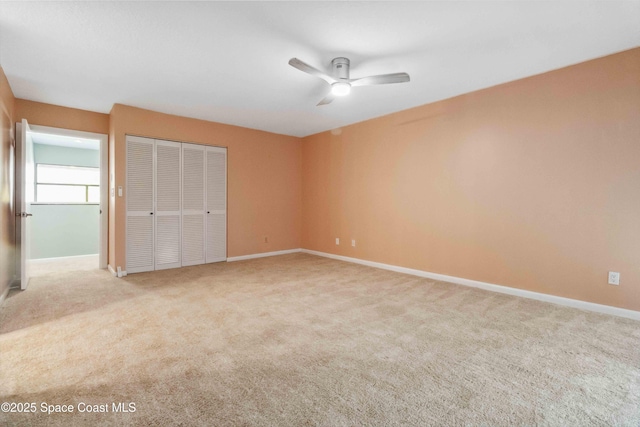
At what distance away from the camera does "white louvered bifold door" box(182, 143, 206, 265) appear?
16.5 feet

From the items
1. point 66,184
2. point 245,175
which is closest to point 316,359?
point 245,175

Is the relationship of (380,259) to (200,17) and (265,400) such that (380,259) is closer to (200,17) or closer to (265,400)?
(265,400)

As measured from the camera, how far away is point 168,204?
4852 mm

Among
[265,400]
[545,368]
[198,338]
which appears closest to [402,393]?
[265,400]

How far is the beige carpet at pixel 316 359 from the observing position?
155 cm

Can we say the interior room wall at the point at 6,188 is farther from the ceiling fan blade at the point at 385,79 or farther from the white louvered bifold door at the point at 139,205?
the ceiling fan blade at the point at 385,79

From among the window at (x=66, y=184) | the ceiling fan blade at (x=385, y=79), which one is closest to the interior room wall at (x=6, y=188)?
the window at (x=66, y=184)

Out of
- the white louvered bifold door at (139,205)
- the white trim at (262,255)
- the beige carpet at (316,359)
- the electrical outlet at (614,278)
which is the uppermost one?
the white louvered bifold door at (139,205)

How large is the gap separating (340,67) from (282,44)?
63cm

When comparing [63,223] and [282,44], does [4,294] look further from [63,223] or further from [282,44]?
[282,44]

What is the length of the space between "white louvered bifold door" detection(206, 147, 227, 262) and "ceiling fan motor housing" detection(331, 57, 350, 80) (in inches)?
121

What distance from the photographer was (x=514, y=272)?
3.54 m

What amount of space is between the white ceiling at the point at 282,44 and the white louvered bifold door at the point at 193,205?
1177 mm

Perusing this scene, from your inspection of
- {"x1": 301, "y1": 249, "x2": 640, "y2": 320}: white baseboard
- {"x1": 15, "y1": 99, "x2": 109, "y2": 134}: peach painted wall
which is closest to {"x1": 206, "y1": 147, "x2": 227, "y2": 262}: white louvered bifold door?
{"x1": 15, "y1": 99, "x2": 109, "y2": 134}: peach painted wall
